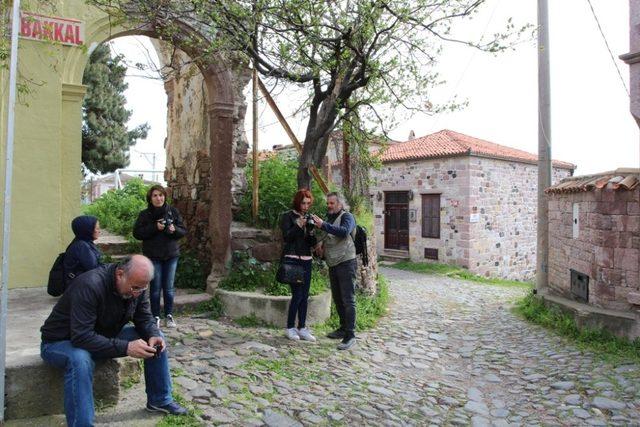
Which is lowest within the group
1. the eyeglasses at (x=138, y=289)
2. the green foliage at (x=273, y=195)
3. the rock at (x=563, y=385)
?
the rock at (x=563, y=385)

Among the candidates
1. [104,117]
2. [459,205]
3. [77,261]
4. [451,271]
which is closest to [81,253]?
[77,261]

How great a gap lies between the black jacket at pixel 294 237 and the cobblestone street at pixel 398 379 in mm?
978

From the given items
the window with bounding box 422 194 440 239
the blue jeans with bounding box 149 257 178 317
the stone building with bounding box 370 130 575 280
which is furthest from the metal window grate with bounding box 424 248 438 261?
the blue jeans with bounding box 149 257 178 317

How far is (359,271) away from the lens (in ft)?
25.7

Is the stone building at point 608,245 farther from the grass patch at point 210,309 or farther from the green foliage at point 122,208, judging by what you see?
the green foliage at point 122,208

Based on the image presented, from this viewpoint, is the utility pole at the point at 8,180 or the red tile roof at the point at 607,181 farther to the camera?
the red tile roof at the point at 607,181

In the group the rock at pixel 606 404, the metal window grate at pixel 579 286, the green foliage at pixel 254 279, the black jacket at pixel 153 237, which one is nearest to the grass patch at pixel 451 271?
the metal window grate at pixel 579 286

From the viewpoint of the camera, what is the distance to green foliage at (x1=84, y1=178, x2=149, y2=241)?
345 inches

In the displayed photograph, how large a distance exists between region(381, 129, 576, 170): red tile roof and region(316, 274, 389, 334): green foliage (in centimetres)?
718

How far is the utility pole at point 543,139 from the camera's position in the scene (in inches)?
335

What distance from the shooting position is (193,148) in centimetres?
754

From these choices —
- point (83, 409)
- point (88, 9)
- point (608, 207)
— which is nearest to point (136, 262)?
point (83, 409)

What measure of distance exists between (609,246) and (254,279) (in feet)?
15.3

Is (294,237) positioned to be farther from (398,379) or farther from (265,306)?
(398,379)
